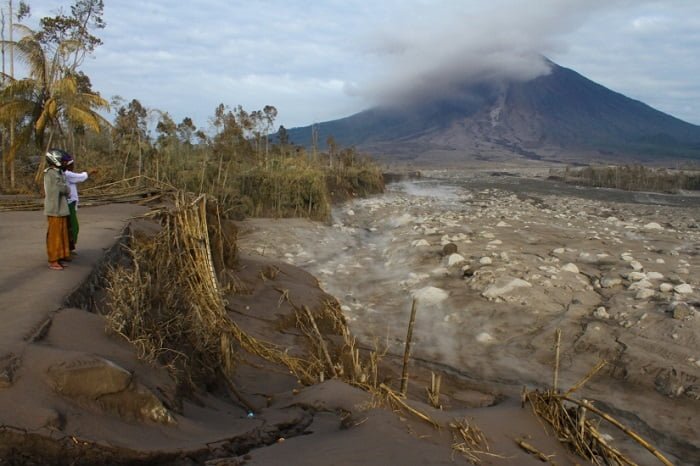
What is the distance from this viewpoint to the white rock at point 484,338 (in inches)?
311

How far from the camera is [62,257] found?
544 centimetres

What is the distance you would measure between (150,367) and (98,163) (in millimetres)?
16154

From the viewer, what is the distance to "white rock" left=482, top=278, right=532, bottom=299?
9.52 meters

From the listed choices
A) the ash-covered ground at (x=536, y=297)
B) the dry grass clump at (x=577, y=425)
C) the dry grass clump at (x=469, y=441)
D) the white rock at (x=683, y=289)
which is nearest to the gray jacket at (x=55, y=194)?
the ash-covered ground at (x=536, y=297)

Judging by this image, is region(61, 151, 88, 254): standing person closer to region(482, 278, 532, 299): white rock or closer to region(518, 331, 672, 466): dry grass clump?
region(518, 331, 672, 466): dry grass clump

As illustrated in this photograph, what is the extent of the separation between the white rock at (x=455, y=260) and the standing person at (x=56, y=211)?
793 cm

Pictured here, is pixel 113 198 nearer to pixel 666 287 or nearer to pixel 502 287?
pixel 502 287

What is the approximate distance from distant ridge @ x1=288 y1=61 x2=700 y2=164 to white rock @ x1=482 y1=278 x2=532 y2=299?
330 feet

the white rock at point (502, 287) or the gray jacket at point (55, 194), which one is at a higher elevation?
the gray jacket at point (55, 194)

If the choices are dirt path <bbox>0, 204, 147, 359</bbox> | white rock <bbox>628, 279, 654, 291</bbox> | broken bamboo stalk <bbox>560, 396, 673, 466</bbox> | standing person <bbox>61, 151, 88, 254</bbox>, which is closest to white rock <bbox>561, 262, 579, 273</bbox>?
white rock <bbox>628, 279, 654, 291</bbox>

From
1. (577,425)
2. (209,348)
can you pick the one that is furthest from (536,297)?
(209,348)

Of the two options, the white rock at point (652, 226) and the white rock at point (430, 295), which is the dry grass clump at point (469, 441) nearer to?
the white rock at point (430, 295)

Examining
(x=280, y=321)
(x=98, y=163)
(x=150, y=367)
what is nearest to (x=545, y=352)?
(x=280, y=321)

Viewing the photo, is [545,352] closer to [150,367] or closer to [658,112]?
[150,367]
